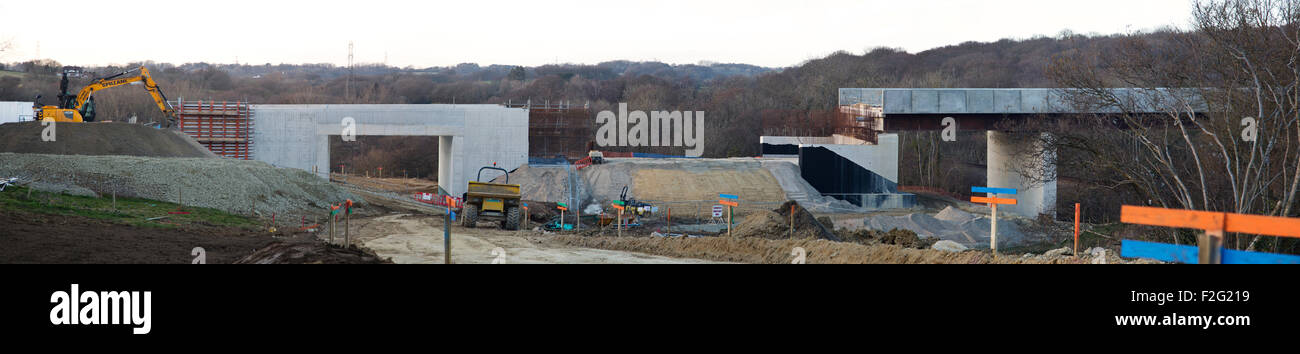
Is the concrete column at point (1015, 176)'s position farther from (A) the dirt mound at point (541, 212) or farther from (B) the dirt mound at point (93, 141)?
(B) the dirt mound at point (93, 141)

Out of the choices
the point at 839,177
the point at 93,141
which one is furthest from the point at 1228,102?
the point at 93,141

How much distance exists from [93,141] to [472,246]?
24.6 m

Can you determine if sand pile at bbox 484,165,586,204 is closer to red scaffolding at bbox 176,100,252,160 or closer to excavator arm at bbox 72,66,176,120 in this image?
red scaffolding at bbox 176,100,252,160

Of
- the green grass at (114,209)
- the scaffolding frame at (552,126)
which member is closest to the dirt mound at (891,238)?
the green grass at (114,209)

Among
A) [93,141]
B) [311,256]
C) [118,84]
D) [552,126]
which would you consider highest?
[118,84]

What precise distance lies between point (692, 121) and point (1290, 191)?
6323 centimetres

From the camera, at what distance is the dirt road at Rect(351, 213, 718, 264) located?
2165 centimetres

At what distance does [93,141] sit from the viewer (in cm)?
4069

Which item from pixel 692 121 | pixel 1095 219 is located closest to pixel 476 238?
pixel 1095 219

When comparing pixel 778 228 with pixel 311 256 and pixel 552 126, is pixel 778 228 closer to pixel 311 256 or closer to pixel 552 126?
pixel 311 256

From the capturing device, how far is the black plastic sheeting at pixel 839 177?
51.7m

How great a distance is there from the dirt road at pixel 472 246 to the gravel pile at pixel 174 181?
4092 millimetres

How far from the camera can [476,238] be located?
27.7 m
